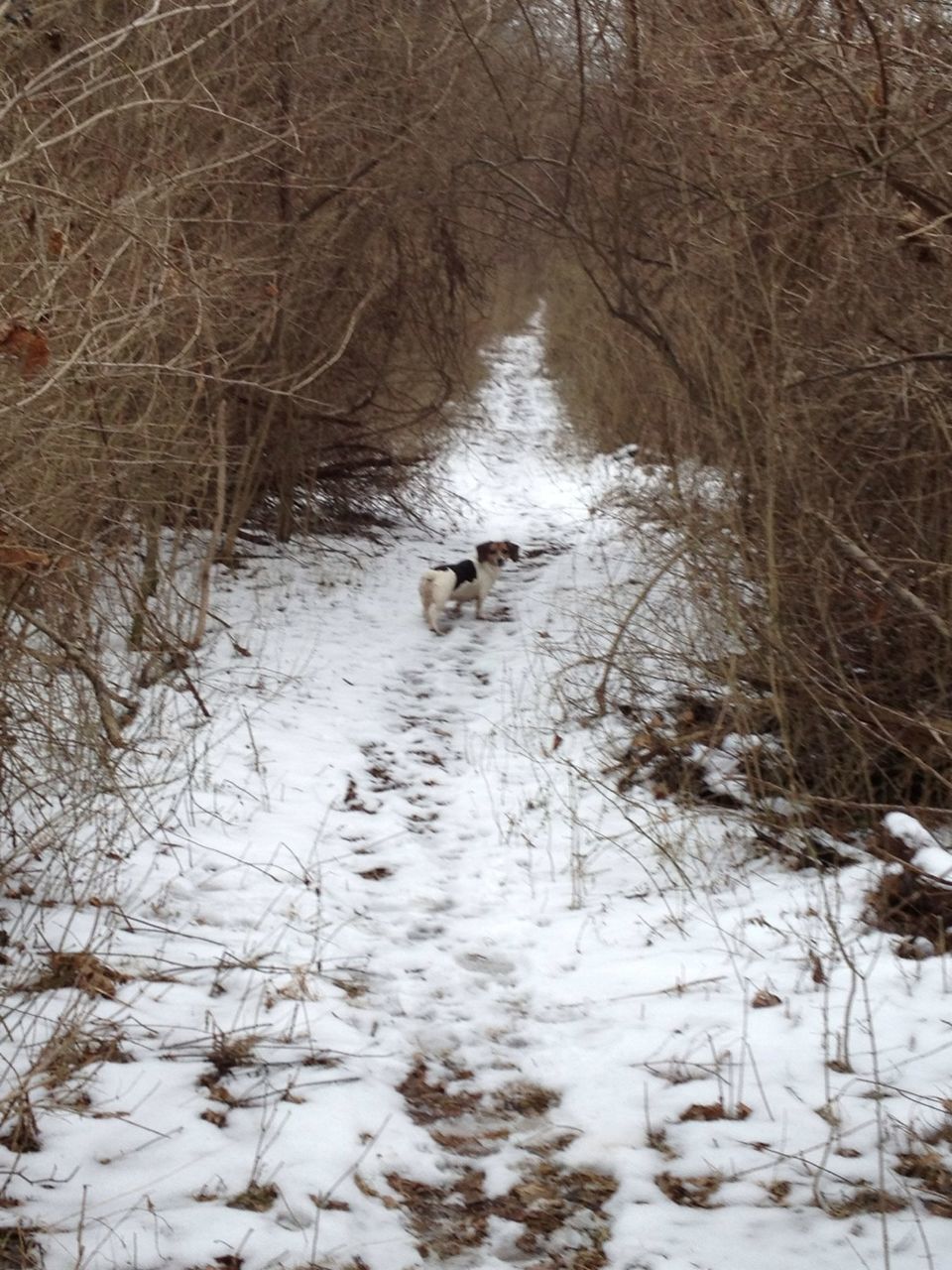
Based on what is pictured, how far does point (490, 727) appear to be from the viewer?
802cm

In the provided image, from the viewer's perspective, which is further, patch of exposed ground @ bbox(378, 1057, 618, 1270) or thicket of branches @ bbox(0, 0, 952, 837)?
thicket of branches @ bbox(0, 0, 952, 837)

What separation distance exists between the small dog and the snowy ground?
8.84ft

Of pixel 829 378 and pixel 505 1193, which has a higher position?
pixel 829 378

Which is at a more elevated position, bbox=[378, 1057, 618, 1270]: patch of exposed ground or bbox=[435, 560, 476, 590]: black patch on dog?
bbox=[435, 560, 476, 590]: black patch on dog

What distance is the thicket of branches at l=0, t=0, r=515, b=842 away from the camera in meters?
4.33

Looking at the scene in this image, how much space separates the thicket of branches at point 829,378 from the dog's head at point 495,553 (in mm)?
3569

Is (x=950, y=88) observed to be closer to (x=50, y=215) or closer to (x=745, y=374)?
(x=745, y=374)

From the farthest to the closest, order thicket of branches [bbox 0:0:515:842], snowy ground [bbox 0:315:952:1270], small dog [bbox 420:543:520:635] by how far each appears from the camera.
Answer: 1. small dog [bbox 420:543:520:635]
2. thicket of branches [bbox 0:0:515:842]
3. snowy ground [bbox 0:315:952:1270]

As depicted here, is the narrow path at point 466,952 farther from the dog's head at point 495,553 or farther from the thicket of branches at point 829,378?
the thicket of branches at point 829,378

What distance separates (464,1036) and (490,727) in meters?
3.78

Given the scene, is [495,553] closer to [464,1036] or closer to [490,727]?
[490,727]

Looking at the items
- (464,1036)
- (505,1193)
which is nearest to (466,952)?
(464,1036)

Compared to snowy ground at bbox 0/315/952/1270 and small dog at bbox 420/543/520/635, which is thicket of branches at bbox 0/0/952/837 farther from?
small dog at bbox 420/543/520/635

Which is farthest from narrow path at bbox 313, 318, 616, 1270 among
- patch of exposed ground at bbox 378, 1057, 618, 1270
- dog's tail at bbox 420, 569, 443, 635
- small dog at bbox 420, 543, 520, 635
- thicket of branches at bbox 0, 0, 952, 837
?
thicket of branches at bbox 0, 0, 952, 837
